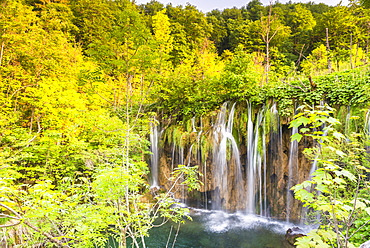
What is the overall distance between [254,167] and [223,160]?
4.76ft

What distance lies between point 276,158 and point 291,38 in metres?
18.0

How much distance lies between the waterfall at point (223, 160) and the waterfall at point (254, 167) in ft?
1.66

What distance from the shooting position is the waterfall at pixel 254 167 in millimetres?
8727

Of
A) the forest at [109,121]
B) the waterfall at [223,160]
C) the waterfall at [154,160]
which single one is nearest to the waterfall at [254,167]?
the waterfall at [223,160]

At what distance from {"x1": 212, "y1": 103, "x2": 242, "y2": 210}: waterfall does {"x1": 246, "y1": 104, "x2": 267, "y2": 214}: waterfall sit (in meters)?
0.51

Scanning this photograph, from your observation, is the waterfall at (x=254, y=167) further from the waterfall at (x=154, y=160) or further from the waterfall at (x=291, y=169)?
the waterfall at (x=154, y=160)

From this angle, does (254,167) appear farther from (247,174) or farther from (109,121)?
(109,121)

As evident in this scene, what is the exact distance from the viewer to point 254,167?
8.84 metres

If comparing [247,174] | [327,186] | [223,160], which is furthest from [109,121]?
[327,186]

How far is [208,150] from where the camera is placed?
9602 mm

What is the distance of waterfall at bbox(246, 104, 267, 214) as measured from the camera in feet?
28.6

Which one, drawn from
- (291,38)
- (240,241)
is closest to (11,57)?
(240,241)

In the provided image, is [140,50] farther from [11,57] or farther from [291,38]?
[291,38]

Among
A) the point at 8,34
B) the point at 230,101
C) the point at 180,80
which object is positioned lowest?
the point at 230,101
